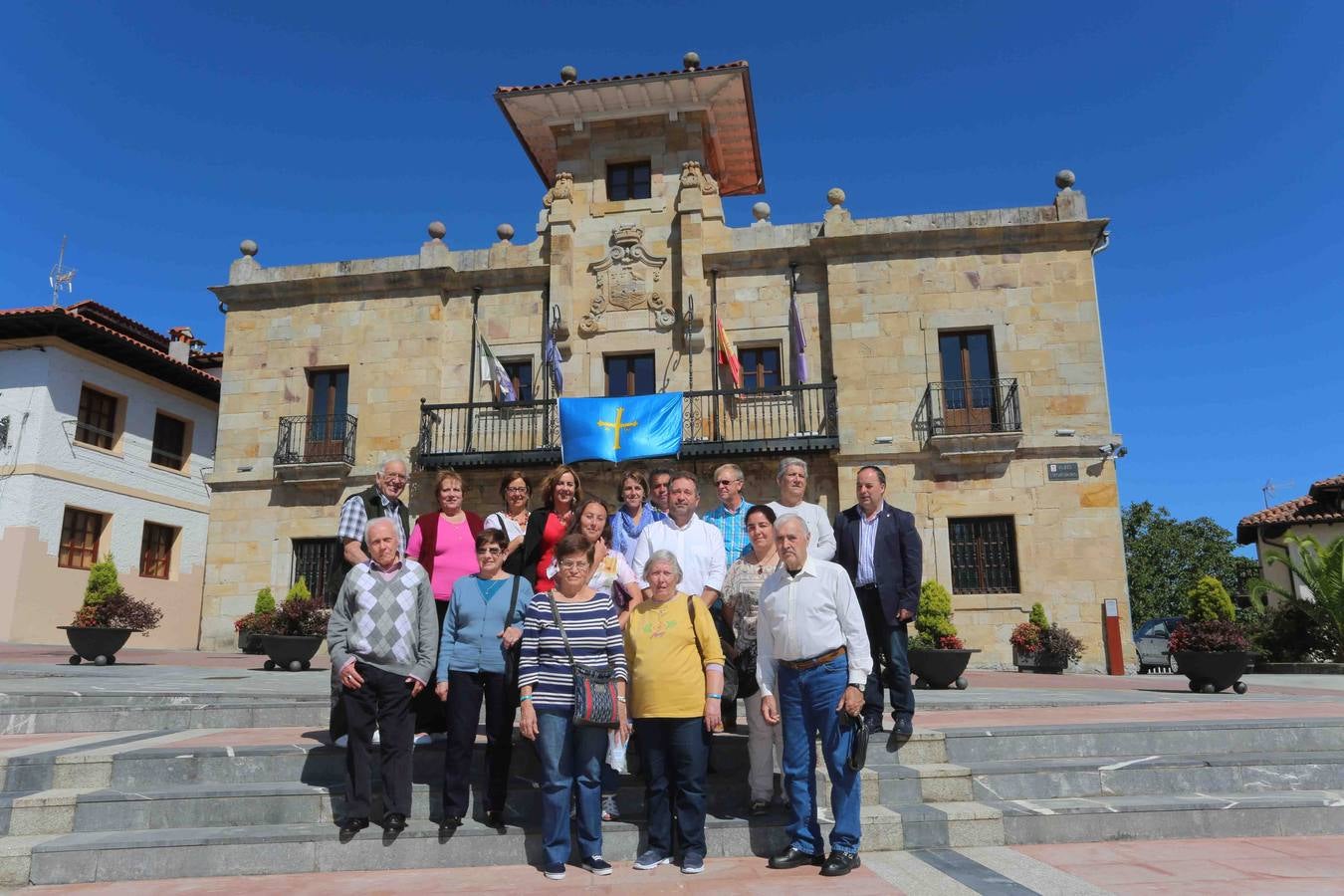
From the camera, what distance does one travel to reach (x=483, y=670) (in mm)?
4426

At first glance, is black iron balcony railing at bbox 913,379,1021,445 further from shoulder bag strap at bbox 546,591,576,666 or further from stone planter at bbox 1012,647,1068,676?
shoulder bag strap at bbox 546,591,576,666

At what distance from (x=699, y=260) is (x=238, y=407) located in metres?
9.06

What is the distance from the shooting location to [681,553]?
4.87m

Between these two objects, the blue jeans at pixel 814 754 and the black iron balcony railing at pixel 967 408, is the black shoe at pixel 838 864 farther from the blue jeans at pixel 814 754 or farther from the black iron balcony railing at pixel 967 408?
the black iron balcony railing at pixel 967 408

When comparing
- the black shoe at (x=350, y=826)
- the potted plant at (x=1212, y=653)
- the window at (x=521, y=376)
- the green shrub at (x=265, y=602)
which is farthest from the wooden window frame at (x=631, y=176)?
the black shoe at (x=350, y=826)

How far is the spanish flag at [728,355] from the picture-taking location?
47.8 ft

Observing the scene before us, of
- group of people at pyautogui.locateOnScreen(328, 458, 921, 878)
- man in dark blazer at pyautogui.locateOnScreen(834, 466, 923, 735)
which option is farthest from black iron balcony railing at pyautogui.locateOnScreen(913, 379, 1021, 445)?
group of people at pyautogui.locateOnScreen(328, 458, 921, 878)

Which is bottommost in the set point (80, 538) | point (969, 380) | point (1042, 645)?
point (1042, 645)

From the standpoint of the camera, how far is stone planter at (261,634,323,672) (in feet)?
37.7

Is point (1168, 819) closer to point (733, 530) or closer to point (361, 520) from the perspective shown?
point (733, 530)

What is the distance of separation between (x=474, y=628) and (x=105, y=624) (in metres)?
9.68

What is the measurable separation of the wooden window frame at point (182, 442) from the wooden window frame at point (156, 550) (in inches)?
58.0

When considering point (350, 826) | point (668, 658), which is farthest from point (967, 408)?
point (350, 826)

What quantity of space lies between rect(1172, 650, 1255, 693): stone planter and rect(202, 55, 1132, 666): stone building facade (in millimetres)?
3793
